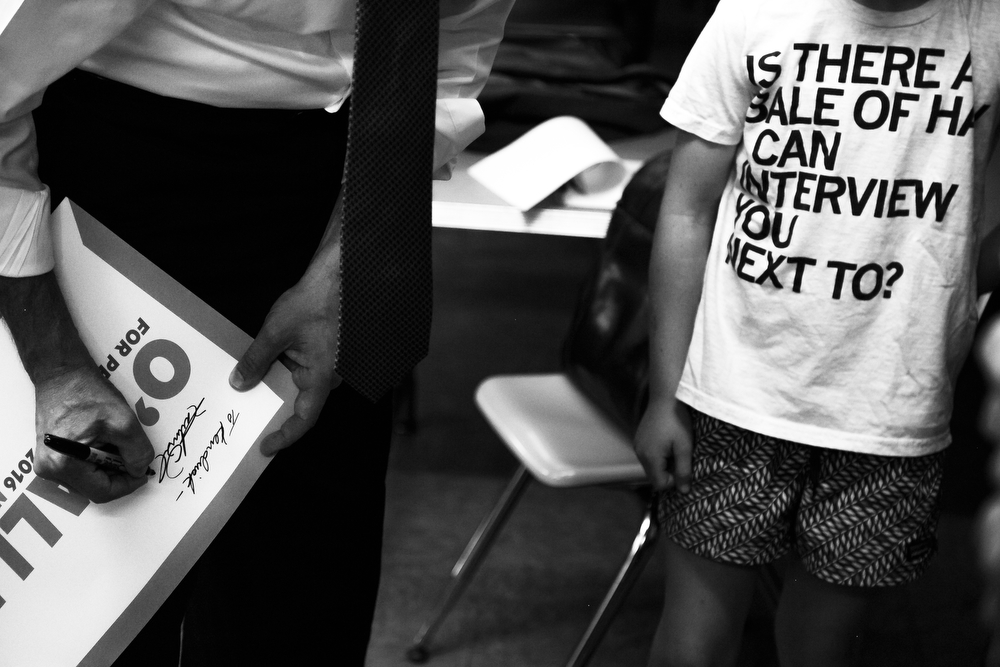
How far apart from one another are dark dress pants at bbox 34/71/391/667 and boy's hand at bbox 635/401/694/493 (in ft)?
1.10

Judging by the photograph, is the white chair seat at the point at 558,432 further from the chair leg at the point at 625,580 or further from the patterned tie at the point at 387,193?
the patterned tie at the point at 387,193

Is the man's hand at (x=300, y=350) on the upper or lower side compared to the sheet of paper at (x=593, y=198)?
upper

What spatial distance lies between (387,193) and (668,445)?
0.53m

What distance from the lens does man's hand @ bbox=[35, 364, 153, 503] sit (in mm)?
804

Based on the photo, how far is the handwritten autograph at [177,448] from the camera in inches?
32.9

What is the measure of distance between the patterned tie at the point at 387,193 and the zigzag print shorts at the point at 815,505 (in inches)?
17.9

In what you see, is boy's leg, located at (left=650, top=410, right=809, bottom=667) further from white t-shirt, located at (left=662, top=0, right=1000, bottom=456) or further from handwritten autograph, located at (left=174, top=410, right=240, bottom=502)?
handwritten autograph, located at (left=174, top=410, right=240, bottom=502)

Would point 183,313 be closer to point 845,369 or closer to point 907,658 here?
point 845,369

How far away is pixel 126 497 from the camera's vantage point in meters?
0.84

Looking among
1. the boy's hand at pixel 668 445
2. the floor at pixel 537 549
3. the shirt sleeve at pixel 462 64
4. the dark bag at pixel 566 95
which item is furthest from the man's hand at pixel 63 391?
the dark bag at pixel 566 95

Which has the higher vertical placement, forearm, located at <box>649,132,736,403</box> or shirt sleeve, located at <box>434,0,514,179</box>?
shirt sleeve, located at <box>434,0,514,179</box>

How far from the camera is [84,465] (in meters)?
0.80

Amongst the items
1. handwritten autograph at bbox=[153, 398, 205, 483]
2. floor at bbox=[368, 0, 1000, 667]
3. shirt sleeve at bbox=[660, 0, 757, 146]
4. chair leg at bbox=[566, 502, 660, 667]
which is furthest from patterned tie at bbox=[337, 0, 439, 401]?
floor at bbox=[368, 0, 1000, 667]

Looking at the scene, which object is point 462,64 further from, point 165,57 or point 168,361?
point 168,361
